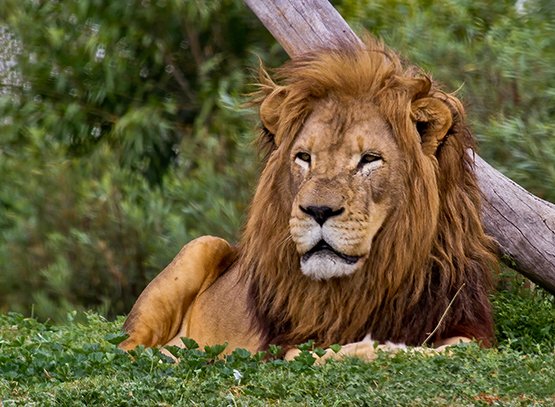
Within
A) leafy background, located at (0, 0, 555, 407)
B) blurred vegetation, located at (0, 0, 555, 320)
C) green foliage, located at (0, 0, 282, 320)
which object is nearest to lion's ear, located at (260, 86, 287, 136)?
leafy background, located at (0, 0, 555, 407)

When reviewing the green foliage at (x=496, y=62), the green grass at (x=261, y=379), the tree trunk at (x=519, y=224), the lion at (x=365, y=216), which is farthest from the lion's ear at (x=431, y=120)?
the green foliage at (x=496, y=62)

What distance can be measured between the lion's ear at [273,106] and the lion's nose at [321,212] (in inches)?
25.6

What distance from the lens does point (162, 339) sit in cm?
649

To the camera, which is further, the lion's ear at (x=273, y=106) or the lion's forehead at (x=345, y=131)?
the lion's ear at (x=273, y=106)

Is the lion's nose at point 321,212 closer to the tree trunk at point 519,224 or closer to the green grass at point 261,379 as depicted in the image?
the green grass at point 261,379

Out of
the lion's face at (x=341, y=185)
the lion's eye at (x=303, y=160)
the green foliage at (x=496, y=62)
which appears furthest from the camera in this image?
the green foliage at (x=496, y=62)

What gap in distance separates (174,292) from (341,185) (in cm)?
132

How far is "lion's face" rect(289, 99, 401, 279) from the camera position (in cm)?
544

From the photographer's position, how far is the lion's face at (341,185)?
5.44 meters

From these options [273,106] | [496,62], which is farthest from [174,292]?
[496,62]

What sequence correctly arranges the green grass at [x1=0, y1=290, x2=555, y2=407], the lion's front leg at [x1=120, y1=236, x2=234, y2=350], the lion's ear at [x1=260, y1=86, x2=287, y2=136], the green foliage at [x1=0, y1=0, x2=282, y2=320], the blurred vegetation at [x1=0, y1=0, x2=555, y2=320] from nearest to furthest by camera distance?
the green grass at [x1=0, y1=290, x2=555, y2=407], the lion's ear at [x1=260, y1=86, x2=287, y2=136], the lion's front leg at [x1=120, y1=236, x2=234, y2=350], the blurred vegetation at [x1=0, y1=0, x2=555, y2=320], the green foliage at [x1=0, y1=0, x2=282, y2=320]

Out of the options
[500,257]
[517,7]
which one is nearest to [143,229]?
[517,7]

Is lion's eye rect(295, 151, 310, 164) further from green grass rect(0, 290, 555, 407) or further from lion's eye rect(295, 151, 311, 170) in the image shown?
green grass rect(0, 290, 555, 407)

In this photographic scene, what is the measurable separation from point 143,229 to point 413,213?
419cm
